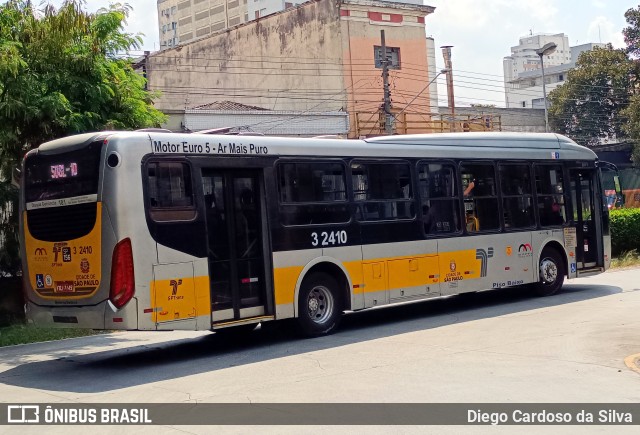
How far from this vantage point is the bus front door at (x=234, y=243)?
12.9 metres

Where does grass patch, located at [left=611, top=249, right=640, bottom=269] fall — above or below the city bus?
below

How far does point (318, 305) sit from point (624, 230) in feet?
53.6

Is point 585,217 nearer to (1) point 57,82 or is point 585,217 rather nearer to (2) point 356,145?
(2) point 356,145

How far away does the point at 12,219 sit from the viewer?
16969 mm

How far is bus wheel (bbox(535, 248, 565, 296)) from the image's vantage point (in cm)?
1872

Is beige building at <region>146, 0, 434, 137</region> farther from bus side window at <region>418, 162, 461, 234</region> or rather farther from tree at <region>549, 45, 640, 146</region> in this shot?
bus side window at <region>418, 162, 461, 234</region>

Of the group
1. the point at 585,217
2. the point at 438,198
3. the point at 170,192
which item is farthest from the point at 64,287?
the point at 585,217

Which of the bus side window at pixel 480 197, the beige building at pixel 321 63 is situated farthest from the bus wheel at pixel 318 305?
the beige building at pixel 321 63

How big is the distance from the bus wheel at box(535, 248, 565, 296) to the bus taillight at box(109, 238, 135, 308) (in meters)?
9.84

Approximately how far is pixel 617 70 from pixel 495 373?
4712 centimetres

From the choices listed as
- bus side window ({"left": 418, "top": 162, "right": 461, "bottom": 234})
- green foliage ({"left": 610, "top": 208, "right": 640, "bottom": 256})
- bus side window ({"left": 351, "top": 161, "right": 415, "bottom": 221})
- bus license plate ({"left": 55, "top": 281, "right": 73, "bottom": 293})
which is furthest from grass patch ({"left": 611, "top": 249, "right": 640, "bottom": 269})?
bus license plate ({"left": 55, "top": 281, "right": 73, "bottom": 293})

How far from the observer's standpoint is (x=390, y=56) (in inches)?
1724

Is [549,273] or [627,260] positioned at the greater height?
[549,273]
